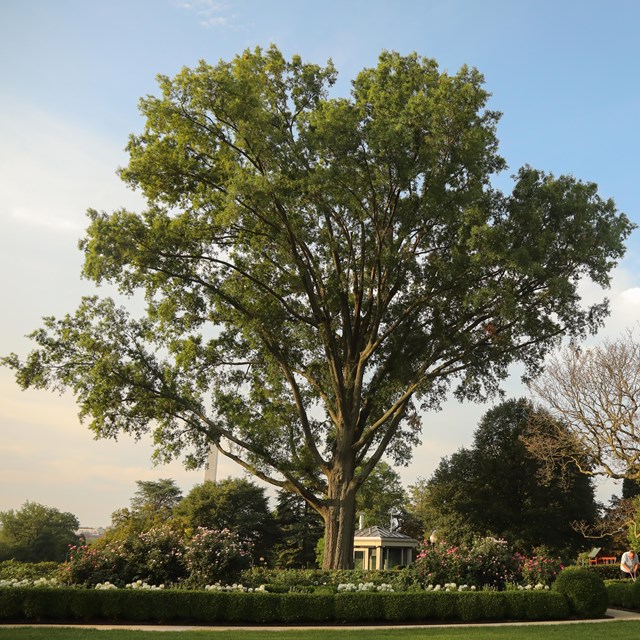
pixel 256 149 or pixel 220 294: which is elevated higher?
pixel 256 149

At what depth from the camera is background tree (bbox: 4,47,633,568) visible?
17328 millimetres

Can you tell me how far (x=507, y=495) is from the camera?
33.2 meters

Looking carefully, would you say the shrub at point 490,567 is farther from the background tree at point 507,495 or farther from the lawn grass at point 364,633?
the background tree at point 507,495

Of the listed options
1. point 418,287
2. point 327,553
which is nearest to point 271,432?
point 327,553

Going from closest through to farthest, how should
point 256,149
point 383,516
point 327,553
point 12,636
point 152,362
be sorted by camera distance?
point 12,636 → point 256,149 → point 327,553 → point 152,362 → point 383,516

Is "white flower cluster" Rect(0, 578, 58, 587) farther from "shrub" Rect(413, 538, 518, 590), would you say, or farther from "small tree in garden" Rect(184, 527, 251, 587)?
"shrub" Rect(413, 538, 518, 590)

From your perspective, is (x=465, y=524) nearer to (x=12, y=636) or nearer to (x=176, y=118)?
(x=176, y=118)

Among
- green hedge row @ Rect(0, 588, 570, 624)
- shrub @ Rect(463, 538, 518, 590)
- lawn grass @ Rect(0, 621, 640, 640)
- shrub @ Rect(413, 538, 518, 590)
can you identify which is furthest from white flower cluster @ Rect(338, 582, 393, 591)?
lawn grass @ Rect(0, 621, 640, 640)

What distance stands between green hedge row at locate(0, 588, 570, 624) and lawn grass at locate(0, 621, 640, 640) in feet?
3.50

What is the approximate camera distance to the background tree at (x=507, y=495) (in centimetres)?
3195

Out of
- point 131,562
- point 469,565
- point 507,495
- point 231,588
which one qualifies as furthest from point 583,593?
point 507,495

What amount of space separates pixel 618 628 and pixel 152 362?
47.4 ft

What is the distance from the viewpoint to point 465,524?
3297cm

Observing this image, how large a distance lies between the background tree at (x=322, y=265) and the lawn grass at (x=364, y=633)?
7456mm
